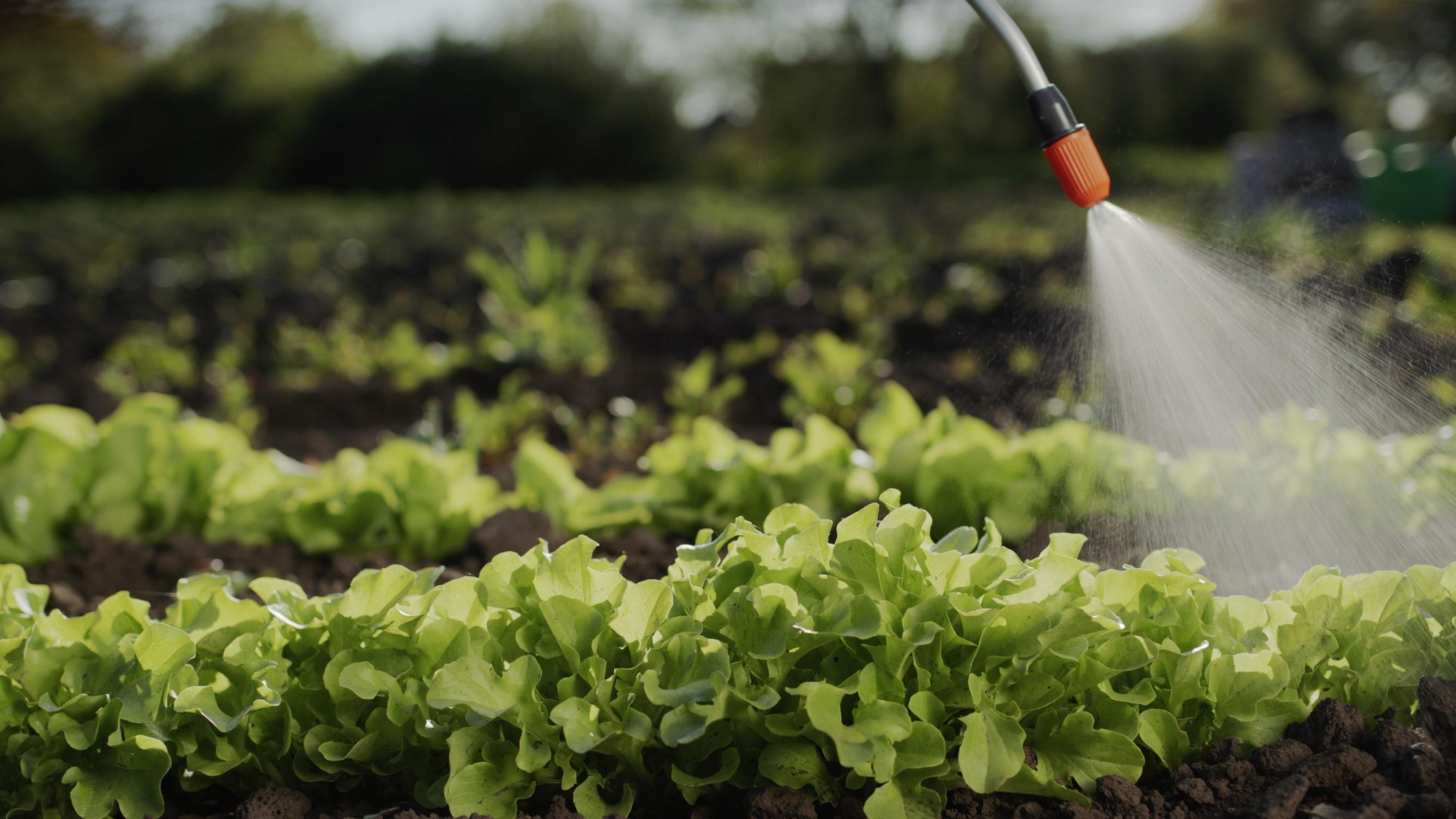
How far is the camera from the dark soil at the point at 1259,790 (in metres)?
1.53

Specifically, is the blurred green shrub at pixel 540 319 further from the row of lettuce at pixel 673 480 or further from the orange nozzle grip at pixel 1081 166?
the orange nozzle grip at pixel 1081 166

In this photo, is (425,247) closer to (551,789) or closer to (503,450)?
(503,450)

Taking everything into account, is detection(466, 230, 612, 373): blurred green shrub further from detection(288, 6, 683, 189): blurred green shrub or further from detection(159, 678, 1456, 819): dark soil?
detection(288, 6, 683, 189): blurred green shrub

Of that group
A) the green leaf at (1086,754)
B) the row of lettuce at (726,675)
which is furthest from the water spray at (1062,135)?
the green leaf at (1086,754)

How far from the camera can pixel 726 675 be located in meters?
1.58

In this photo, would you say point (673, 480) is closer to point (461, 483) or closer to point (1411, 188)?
point (461, 483)

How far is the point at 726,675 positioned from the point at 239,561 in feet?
5.25

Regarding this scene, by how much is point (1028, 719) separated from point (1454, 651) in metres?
0.63

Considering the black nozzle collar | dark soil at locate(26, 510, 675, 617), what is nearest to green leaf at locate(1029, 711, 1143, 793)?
the black nozzle collar

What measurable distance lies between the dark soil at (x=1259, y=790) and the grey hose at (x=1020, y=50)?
3.40 feet

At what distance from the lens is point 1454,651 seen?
67.0 inches

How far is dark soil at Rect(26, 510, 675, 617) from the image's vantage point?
256 centimetres

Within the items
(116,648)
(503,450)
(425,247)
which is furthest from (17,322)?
(116,648)

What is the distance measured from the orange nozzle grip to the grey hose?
0.32 ft
